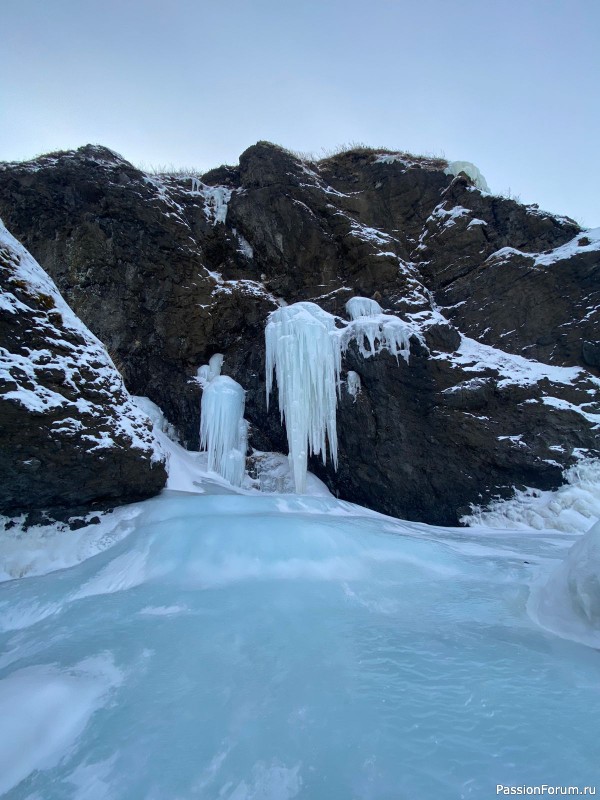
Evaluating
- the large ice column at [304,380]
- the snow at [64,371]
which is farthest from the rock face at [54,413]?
Result: the large ice column at [304,380]

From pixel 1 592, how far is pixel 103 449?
217 cm

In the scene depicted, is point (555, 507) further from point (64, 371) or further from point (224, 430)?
point (64, 371)

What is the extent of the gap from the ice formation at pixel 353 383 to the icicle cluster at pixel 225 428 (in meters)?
3.08

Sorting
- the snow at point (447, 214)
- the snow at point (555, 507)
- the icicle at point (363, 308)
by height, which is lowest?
the snow at point (555, 507)

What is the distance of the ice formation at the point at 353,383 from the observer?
9691 mm

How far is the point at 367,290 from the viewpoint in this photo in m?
11.1

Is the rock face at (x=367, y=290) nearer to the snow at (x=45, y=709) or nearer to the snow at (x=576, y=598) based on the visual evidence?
the snow at (x=576, y=598)

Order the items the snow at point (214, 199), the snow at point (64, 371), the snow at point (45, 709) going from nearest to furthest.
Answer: the snow at point (45, 709) → the snow at point (64, 371) → the snow at point (214, 199)

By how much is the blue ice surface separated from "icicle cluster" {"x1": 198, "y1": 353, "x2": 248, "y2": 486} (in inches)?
216

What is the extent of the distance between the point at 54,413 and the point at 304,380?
18.2ft

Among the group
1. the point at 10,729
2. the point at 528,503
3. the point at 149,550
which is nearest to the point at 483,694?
the point at 10,729

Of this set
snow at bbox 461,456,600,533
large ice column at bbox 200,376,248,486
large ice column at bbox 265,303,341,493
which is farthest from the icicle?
snow at bbox 461,456,600,533

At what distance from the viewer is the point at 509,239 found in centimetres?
1077

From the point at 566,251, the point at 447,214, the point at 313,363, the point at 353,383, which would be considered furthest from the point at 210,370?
the point at 566,251
